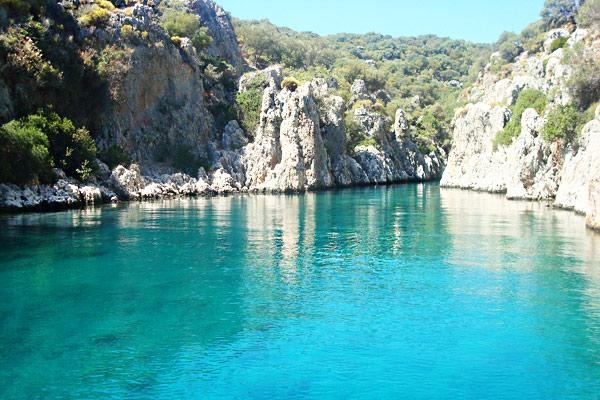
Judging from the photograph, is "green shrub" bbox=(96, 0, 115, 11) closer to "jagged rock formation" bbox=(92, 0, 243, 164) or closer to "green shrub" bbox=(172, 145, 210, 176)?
"jagged rock formation" bbox=(92, 0, 243, 164)

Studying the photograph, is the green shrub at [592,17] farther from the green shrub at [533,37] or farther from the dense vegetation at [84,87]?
the green shrub at [533,37]

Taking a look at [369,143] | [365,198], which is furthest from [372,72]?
[365,198]

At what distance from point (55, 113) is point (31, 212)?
15.9m

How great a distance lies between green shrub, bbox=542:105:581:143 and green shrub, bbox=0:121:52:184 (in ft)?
164

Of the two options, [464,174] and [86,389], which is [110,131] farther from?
[86,389]

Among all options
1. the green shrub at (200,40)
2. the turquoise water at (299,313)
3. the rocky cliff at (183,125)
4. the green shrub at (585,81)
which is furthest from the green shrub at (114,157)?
the green shrub at (585,81)

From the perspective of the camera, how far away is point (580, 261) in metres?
34.0

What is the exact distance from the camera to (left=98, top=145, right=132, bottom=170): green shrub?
77850 millimetres

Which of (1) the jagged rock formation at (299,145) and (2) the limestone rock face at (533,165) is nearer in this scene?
(2) the limestone rock face at (533,165)

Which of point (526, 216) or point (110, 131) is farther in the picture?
point (110, 131)

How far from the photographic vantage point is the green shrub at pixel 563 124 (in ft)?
215

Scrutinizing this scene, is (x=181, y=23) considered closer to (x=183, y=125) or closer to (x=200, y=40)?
(x=200, y=40)

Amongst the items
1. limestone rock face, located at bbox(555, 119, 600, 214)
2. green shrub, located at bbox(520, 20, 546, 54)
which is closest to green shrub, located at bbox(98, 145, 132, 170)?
Answer: limestone rock face, located at bbox(555, 119, 600, 214)

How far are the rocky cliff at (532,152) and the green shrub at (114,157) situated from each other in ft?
150
